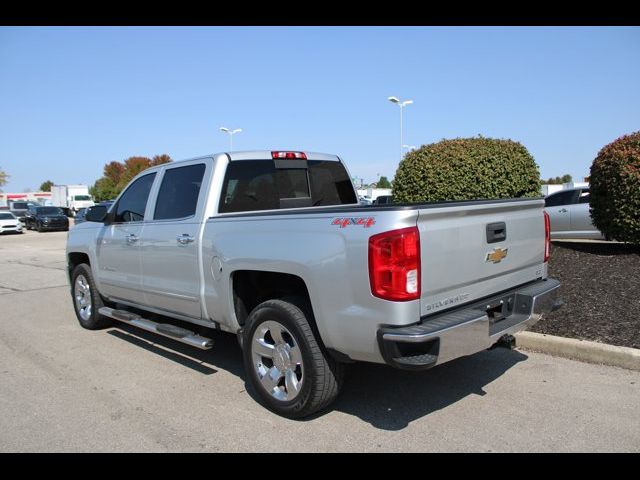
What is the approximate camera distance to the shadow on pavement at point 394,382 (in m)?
3.93

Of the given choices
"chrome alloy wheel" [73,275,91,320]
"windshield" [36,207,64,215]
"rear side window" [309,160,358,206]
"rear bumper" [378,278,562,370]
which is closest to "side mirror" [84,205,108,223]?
"chrome alloy wheel" [73,275,91,320]

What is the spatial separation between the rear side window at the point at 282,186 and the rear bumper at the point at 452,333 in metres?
2.13

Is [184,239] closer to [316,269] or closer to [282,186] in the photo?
[282,186]

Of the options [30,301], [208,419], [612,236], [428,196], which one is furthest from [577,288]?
[30,301]

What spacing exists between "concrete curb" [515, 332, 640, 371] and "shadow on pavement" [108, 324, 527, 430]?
195mm

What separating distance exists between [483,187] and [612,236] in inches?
81.5

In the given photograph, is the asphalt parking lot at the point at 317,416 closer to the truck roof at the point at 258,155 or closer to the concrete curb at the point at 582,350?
the concrete curb at the point at 582,350

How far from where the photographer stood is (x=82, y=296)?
22.8 feet

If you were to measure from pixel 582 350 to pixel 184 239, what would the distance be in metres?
3.75

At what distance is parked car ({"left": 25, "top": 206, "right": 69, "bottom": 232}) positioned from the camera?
110 feet

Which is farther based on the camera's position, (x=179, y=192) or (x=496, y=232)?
(x=179, y=192)

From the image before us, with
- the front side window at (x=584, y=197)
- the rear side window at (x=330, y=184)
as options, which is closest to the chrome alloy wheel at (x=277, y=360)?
the rear side window at (x=330, y=184)

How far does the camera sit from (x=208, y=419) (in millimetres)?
3879

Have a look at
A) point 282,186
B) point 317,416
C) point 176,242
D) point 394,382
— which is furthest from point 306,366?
point 282,186
